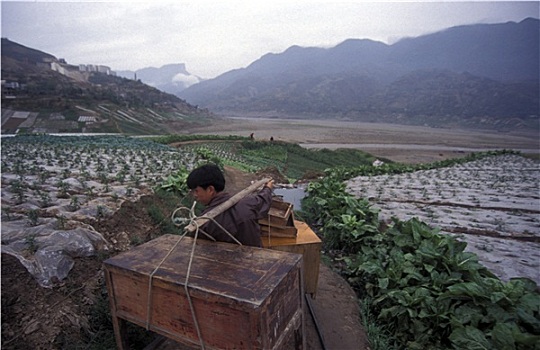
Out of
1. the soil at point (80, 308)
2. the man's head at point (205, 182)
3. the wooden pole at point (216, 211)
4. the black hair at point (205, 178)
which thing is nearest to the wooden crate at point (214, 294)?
the wooden pole at point (216, 211)

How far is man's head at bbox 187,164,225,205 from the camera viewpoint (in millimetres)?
2891

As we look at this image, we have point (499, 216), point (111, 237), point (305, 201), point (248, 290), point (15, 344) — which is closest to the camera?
point (248, 290)

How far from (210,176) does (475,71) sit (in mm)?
214374

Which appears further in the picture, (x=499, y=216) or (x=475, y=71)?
(x=475, y=71)

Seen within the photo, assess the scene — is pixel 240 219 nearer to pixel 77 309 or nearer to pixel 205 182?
pixel 205 182

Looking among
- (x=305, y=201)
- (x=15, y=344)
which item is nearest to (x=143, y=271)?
(x=15, y=344)

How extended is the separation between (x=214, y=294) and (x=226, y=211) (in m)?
0.92

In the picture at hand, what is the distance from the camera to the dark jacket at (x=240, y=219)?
2852 mm

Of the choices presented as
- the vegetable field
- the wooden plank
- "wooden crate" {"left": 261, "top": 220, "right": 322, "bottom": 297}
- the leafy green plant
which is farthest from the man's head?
the leafy green plant

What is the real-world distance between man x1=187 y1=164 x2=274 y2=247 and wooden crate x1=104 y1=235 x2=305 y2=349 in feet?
0.52

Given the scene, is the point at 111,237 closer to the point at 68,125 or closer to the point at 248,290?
the point at 248,290

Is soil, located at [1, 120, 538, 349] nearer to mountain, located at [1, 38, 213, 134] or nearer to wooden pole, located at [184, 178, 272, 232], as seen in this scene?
wooden pole, located at [184, 178, 272, 232]

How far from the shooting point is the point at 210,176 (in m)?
2.92

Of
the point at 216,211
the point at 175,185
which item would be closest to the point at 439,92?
the point at 175,185
